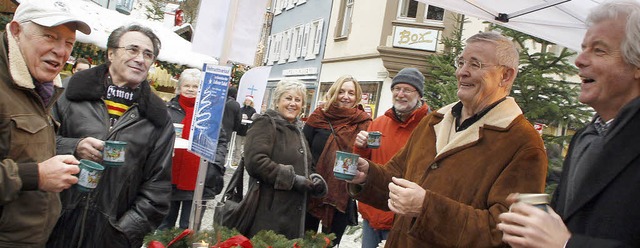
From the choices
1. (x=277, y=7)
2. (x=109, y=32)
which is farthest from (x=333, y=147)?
(x=277, y=7)

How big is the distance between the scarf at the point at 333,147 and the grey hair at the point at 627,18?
301 cm

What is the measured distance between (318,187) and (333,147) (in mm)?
595

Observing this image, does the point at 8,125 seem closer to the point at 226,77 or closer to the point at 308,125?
the point at 226,77

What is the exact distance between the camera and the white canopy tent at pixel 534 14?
3.74 m

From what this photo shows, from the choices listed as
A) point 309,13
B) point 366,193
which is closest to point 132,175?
point 366,193

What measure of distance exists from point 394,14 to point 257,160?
14.8 m

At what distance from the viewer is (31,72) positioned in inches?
90.4

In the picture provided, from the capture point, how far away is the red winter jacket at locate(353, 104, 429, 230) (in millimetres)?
4492

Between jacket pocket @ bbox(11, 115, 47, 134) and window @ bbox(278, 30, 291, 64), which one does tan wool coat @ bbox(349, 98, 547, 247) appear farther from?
window @ bbox(278, 30, 291, 64)

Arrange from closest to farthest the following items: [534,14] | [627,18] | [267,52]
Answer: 1. [627,18]
2. [534,14]
3. [267,52]

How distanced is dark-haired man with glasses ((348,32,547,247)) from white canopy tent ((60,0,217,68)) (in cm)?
484

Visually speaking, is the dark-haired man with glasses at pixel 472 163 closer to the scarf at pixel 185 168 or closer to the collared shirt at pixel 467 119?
the collared shirt at pixel 467 119

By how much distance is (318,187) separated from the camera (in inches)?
171

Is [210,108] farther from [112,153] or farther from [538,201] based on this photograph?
[538,201]
